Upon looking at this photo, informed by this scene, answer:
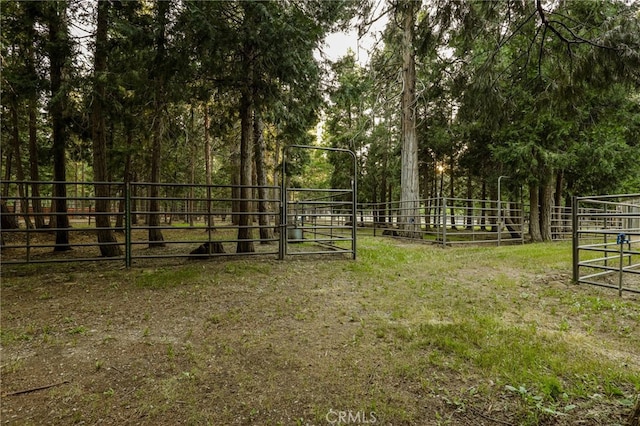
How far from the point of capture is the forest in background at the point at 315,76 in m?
3.62

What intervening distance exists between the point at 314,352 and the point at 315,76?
587 centimetres

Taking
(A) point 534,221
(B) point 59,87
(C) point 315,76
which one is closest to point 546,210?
(A) point 534,221

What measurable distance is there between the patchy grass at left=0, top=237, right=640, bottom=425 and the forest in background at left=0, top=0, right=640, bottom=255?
96.7 inches

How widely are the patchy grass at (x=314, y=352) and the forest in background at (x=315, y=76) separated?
246 centimetres

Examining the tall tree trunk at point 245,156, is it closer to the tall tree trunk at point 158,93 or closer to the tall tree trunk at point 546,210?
the tall tree trunk at point 158,93

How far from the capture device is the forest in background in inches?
142

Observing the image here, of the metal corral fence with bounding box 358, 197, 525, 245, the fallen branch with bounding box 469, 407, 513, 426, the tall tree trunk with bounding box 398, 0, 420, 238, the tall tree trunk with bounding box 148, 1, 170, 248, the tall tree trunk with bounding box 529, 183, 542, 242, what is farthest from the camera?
the tall tree trunk with bounding box 398, 0, 420, 238

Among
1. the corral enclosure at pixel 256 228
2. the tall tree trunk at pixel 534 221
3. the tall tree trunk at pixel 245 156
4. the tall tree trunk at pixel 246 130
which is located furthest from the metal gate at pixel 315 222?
the tall tree trunk at pixel 534 221

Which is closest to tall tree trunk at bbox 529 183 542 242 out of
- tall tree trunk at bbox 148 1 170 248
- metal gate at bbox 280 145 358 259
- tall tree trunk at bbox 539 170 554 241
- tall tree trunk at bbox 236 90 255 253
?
Answer: tall tree trunk at bbox 539 170 554 241

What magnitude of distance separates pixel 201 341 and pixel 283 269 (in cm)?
306

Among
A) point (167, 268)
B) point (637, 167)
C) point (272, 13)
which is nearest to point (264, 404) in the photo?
point (167, 268)

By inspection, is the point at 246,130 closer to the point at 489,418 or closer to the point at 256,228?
the point at 256,228

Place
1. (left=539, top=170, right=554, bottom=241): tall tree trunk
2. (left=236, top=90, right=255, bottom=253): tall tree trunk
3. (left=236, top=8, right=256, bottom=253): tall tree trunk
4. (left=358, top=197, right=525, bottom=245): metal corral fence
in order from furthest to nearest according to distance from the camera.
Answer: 1. (left=539, top=170, right=554, bottom=241): tall tree trunk
2. (left=358, top=197, right=525, bottom=245): metal corral fence
3. (left=236, top=90, right=255, bottom=253): tall tree trunk
4. (left=236, top=8, right=256, bottom=253): tall tree trunk

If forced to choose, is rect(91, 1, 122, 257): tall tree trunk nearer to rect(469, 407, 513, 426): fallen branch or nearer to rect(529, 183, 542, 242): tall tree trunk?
rect(469, 407, 513, 426): fallen branch
